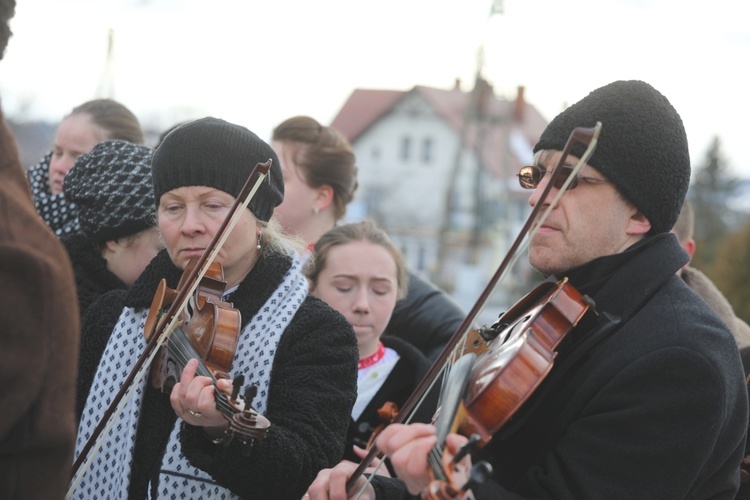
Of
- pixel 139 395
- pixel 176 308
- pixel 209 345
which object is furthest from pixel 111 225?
pixel 209 345

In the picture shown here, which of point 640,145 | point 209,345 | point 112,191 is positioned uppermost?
point 640,145

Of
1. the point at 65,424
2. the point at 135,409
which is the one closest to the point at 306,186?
the point at 135,409

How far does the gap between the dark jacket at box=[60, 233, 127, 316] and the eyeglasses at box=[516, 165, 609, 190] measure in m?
1.65

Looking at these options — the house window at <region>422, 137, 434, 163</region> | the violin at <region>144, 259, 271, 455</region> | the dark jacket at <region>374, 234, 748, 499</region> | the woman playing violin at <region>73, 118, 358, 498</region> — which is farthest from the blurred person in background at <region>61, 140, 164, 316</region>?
the house window at <region>422, 137, 434, 163</region>

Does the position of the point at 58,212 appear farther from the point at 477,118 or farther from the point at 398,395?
the point at 477,118

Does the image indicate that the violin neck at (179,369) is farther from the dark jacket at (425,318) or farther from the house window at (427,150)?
the house window at (427,150)

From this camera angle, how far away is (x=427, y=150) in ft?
161

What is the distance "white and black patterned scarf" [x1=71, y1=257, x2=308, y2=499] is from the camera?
9.15 feet

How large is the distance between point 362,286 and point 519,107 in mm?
48447

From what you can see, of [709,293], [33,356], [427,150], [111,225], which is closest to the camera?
[33,356]

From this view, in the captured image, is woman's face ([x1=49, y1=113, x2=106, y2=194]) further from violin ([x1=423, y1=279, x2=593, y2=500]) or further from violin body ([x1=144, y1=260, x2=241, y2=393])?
violin ([x1=423, y1=279, x2=593, y2=500])

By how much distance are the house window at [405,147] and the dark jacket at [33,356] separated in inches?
1873

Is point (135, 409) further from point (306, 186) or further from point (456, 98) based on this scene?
point (456, 98)

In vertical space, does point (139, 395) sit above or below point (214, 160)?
below
